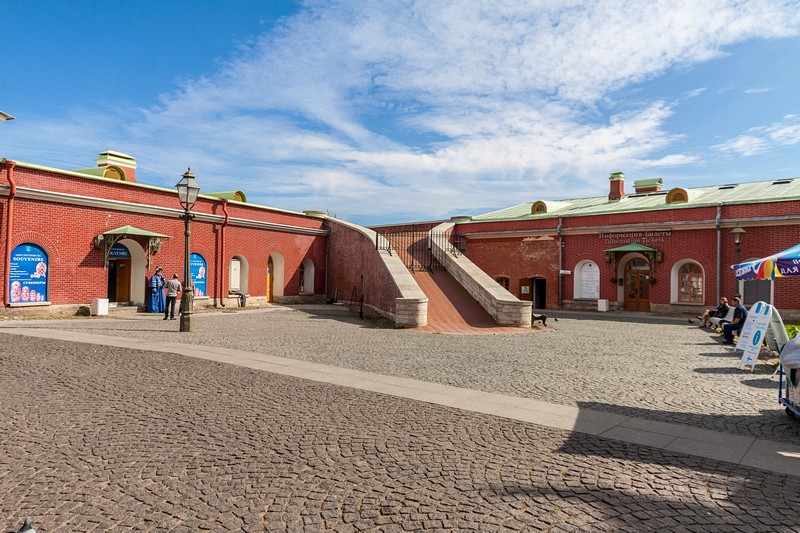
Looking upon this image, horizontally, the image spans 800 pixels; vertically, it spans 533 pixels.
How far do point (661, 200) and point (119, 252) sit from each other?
85.3 ft

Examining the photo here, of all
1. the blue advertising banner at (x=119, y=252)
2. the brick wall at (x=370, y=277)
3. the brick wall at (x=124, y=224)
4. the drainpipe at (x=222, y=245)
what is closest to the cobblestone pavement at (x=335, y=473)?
the brick wall at (x=370, y=277)

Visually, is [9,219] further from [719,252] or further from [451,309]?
[719,252]

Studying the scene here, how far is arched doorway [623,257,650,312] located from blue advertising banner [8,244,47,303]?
24.2 meters

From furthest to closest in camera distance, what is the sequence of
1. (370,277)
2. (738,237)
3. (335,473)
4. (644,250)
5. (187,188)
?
1. (644,250)
2. (370,277)
3. (738,237)
4. (187,188)
5. (335,473)

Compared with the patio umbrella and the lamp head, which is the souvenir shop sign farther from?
the lamp head

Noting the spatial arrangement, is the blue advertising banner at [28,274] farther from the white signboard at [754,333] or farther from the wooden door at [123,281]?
the white signboard at [754,333]

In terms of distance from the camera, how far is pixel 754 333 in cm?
1032

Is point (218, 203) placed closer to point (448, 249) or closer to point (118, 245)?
point (118, 245)

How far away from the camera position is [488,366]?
959cm

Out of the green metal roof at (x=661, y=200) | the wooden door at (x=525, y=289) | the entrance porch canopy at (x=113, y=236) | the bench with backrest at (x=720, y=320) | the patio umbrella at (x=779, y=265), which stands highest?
the green metal roof at (x=661, y=200)

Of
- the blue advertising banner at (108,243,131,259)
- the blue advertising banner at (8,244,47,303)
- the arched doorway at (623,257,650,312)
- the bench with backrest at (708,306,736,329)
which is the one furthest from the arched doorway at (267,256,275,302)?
the bench with backrest at (708,306,736,329)

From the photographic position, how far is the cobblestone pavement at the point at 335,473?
3545 mm

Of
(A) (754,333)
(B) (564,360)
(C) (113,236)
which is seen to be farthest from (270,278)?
(A) (754,333)

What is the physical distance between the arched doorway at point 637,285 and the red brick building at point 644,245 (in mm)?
47
